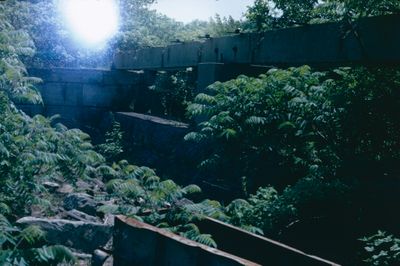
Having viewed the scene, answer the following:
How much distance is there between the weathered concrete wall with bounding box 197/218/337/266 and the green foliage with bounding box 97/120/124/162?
7.07m

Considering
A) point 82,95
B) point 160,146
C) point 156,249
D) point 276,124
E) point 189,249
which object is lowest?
point 160,146

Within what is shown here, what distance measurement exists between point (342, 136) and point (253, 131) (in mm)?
1569

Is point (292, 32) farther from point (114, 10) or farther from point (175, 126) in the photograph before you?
point (114, 10)

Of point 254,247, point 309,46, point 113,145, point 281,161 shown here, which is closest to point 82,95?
point 113,145

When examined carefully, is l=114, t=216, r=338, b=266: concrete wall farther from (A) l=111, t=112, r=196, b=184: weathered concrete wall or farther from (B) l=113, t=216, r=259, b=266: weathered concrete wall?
(A) l=111, t=112, r=196, b=184: weathered concrete wall

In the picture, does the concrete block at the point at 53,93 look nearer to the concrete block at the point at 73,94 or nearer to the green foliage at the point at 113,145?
the concrete block at the point at 73,94

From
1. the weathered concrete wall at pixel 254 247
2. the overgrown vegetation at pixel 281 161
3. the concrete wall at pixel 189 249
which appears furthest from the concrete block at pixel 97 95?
the concrete wall at pixel 189 249

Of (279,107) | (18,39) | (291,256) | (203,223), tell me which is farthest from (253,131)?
(18,39)

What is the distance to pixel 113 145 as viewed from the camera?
12.6 metres

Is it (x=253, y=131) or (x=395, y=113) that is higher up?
(x=395, y=113)

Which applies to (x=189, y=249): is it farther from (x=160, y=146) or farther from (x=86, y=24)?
(x=86, y=24)

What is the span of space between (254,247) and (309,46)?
510 centimetres

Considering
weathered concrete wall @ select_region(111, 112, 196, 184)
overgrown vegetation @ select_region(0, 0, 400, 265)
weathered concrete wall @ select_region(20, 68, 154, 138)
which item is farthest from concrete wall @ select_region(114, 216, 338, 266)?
weathered concrete wall @ select_region(20, 68, 154, 138)

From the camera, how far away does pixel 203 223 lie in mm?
5645
